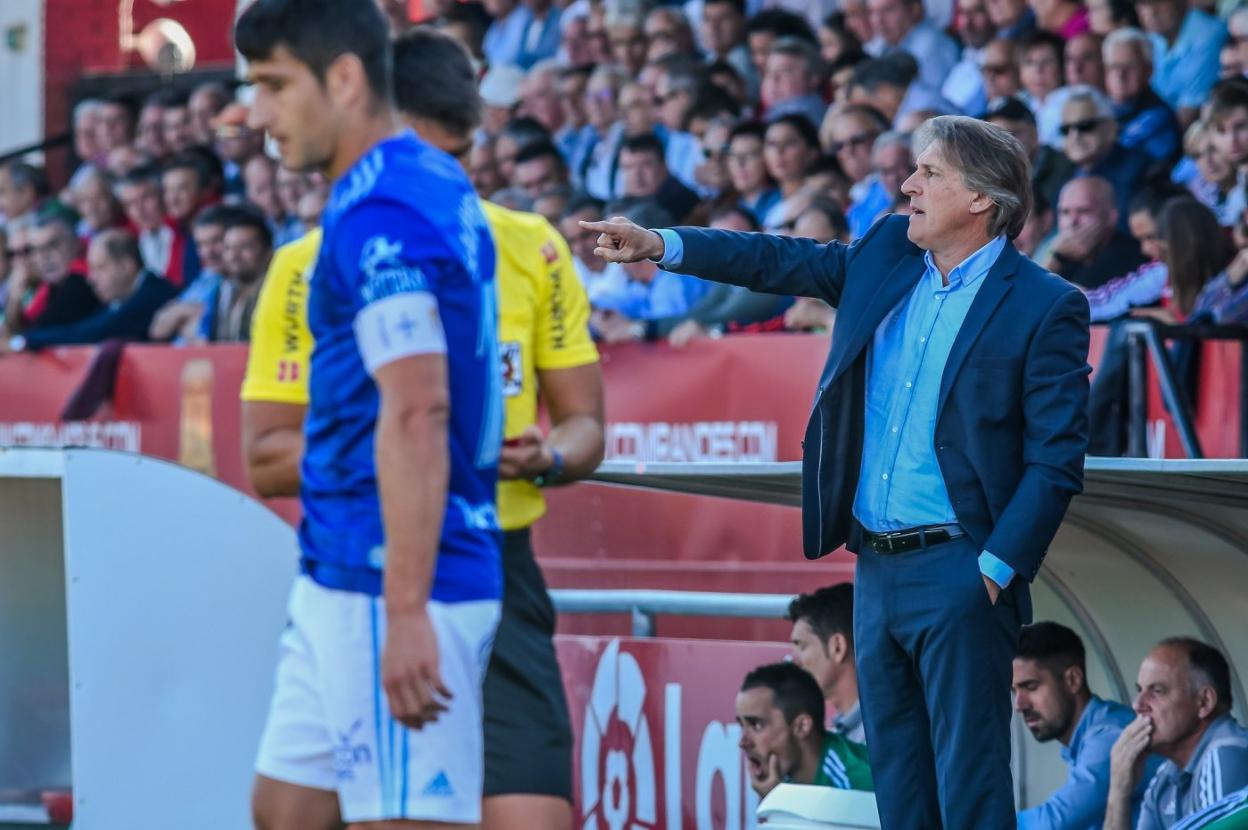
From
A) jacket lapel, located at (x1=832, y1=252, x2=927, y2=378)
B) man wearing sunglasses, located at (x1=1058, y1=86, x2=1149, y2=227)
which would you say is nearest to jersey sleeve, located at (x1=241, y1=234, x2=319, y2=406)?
jacket lapel, located at (x1=832, y1=252, x2=927, y2=378)

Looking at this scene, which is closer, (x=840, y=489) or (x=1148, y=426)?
(x=840, y=489)

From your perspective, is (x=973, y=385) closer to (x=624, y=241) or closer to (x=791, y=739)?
(x=624, y=241)

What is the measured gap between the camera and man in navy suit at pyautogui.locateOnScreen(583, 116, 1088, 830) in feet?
13.9

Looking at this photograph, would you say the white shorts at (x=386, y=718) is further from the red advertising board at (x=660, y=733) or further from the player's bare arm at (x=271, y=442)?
the red advertising board at (x=660, y=733)

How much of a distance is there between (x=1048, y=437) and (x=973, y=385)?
20 centimetres

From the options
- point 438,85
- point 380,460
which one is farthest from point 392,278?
point 438,85

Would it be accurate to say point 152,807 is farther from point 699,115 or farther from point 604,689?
point 699,115

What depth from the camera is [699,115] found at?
37.9 feet

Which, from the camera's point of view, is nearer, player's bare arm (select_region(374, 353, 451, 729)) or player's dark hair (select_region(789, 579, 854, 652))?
player's bare arm (select_region(374, 353, 451, 729))

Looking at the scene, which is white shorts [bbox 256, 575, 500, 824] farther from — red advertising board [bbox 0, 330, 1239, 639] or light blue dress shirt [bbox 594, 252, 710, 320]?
light blue dress shirt [bbox 594, 252, 710, 320]

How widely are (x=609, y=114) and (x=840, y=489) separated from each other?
824 cm

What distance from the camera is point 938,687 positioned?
426cm

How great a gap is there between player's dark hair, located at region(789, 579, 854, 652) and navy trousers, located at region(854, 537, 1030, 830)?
4.31 feet

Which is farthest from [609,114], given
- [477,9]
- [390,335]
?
[390,335]
